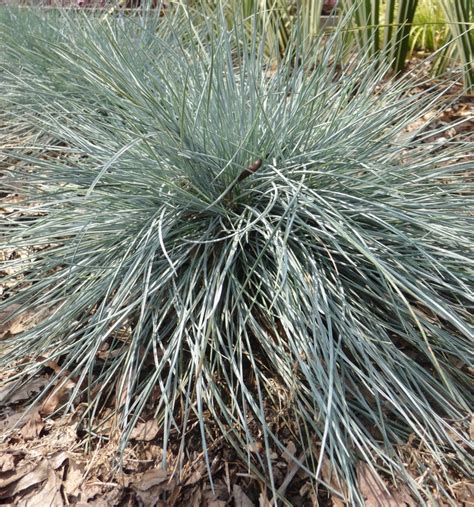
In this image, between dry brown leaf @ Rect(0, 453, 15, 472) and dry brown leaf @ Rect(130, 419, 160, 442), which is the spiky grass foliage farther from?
dry brown leaf @ Rect(0, 453, 15, 472)

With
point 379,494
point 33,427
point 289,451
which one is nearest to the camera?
point 379,494

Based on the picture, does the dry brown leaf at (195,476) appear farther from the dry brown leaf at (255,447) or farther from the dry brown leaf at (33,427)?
the dry brown leaf at (33,427)

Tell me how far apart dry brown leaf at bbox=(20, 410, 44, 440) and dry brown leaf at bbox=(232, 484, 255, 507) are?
1.93ft

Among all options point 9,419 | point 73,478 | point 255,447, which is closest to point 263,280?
point 255,447

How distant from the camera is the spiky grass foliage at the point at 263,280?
143cm

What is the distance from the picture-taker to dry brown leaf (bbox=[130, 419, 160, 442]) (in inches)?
59.6

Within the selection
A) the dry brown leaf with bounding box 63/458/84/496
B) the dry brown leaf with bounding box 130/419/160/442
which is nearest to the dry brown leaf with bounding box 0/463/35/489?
the dry brown leaf with bounding box 63/458/84/496

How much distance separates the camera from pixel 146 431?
1.53m

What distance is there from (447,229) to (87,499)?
4.01 ft

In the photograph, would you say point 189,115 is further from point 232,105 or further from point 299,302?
point 299,302

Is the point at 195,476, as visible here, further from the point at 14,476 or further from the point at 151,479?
the point at 14,476

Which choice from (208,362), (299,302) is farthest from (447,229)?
(208,362)

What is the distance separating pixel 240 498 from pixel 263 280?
0.57m

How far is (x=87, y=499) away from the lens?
1.41 meters
